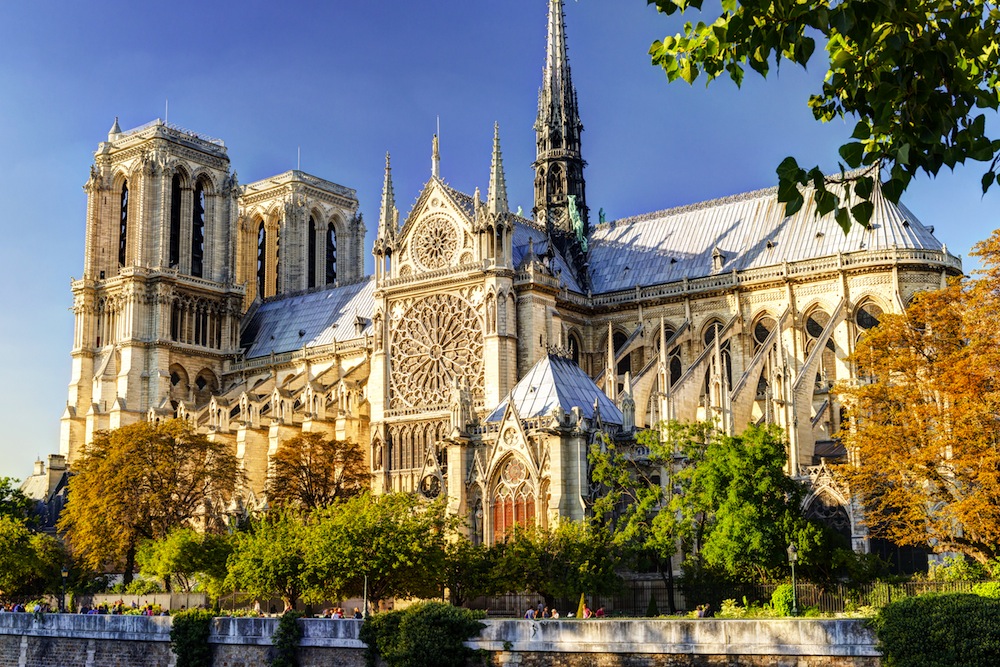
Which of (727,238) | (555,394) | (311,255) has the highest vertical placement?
(311,255)

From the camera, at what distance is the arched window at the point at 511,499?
38.2m

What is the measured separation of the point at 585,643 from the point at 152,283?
166 feet

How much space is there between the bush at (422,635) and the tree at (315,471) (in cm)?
2627

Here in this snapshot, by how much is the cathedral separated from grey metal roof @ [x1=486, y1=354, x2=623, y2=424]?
119 millimetres

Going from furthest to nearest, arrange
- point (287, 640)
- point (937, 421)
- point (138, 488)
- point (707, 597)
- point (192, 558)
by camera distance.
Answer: point (138, 488), point (192, 558), point (707, 597), point (937, 421), point (287, 640)

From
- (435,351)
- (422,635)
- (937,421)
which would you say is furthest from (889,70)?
(435,351)

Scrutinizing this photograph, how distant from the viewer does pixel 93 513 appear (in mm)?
52281

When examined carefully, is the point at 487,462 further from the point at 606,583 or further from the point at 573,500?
the point at 606,583

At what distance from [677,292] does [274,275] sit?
121 feet

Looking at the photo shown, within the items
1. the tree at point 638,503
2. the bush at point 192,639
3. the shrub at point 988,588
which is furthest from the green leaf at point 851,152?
the bush at point 192,639

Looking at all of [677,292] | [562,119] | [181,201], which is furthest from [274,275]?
[677,292]

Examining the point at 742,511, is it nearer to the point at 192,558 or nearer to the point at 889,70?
the point at 192,558

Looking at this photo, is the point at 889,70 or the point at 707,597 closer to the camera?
the point at 889,70

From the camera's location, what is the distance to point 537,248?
199 ft
